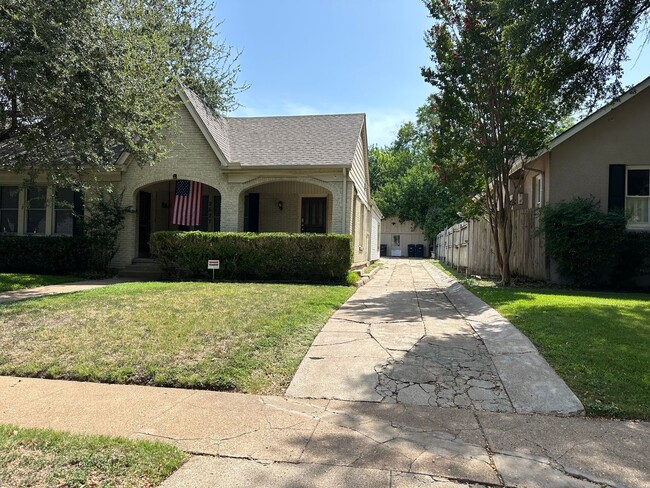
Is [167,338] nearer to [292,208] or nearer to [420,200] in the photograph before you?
[292,208]

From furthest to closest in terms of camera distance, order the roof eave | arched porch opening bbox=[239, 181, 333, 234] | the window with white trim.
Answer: arched porch opening bbox=[239, 181, 333, 234], the roof eave, the window with white trim

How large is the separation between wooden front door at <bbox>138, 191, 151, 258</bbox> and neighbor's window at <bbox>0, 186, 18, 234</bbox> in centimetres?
448

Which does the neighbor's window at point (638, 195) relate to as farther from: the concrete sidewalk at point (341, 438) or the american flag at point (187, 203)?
the american flag at point (187, 203)

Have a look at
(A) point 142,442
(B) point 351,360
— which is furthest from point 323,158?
(A) point 142,442

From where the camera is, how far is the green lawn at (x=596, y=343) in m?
4.17

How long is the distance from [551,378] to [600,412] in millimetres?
713

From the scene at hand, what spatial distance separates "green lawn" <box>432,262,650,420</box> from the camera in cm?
417

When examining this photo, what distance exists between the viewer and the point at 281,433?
352cm

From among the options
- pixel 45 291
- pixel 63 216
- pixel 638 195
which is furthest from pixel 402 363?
pixel 63 216

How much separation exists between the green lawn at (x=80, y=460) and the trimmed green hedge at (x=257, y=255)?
9.37m

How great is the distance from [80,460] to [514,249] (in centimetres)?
1391

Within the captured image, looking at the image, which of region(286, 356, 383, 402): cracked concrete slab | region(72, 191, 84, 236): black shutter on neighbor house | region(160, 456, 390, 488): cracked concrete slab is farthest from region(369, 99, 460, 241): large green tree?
region(160, 456, 390, 488): cracked concrete slab

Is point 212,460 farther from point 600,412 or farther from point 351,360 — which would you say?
point 600,412

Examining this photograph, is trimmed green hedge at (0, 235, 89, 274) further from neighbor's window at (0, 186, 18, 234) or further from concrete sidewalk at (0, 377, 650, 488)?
concrete sidewalk at (0, 377, 650, 488)
